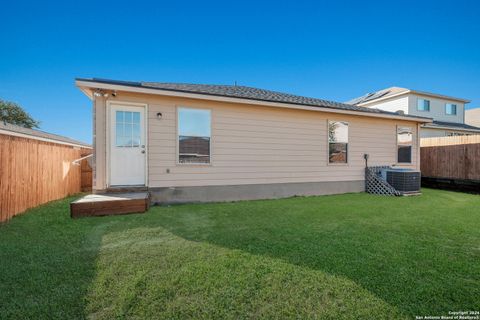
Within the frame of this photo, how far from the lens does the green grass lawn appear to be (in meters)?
1.70

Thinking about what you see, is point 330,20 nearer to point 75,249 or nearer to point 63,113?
point 75,249

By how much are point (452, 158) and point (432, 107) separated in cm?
1250

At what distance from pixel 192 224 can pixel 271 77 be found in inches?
548

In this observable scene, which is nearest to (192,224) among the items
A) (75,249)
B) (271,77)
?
(75,249)

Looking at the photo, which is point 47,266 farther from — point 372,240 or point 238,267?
point 372,240

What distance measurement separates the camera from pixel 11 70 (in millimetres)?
12352

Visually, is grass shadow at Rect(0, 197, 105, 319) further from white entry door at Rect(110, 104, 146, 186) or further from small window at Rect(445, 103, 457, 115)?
small window at Rect(445, 103, 457, 115)

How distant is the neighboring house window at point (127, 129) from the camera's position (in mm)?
5484

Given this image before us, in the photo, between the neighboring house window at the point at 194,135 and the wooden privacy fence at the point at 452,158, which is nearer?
the neighboring house window at the point at 194,135

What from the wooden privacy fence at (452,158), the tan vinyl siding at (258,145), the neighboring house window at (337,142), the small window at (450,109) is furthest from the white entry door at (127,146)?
the small window at (450,109)

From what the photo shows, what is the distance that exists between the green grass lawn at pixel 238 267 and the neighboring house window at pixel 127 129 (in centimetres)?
202

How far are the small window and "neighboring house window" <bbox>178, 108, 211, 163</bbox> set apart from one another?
22.8 m

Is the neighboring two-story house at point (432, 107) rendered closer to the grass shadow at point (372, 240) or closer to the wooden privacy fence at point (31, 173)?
the grass shadow at point (372, 240)

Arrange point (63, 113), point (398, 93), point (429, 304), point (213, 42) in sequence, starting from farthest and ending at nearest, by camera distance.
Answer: point (63, 113) → point (398, 93) → point (213, 42) → point (429, 304)
